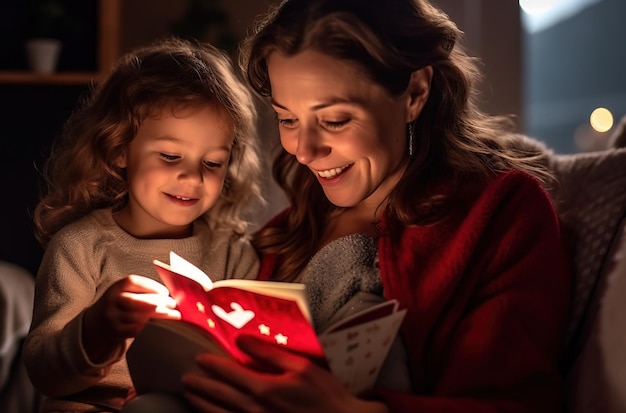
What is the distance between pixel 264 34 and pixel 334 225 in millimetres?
380

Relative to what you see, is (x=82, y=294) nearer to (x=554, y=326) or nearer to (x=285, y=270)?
(x=285, y=270)

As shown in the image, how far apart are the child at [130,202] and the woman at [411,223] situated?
0.45ft

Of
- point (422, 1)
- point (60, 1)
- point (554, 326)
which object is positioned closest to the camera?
point (554, 326)

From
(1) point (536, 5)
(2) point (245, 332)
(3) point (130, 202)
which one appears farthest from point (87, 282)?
(1) point (536, 5)

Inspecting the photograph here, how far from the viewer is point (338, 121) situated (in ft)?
4.42

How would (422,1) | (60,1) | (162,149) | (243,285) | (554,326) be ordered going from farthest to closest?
(60,1)
(162,149)
(422,1)
(554,326)
(243,285)

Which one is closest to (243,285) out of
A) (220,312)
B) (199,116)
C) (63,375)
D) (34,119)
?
(220,312)

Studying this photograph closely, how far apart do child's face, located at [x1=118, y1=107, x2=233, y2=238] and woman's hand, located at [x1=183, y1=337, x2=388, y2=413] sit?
1.57ft

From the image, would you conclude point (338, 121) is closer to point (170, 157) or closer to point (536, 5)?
point (170, 157)

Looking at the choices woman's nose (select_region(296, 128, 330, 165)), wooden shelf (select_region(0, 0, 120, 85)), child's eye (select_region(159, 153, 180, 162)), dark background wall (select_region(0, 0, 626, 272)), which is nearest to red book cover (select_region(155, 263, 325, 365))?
woman's nose (select_region(296, 128, 330, 165))

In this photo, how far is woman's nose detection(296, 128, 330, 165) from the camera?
4.45 ft

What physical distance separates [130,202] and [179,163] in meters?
0.17

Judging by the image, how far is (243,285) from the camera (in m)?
1.10

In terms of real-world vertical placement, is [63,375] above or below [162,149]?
below
